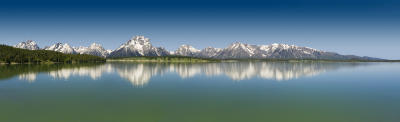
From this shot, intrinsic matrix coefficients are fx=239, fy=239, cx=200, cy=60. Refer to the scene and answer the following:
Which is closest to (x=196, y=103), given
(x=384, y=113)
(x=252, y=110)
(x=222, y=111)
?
(x=222, y=111)

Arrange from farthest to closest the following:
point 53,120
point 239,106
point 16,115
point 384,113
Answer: point 239,106, point 384,113, point 16,115, point 53,120

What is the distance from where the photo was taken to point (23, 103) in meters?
29.0

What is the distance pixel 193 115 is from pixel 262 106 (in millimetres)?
9334

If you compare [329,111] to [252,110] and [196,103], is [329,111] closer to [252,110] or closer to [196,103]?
[252,110]

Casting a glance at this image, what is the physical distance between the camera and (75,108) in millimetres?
26266

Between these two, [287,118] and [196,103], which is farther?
[196,103]

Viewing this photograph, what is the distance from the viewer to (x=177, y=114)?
2389 cm

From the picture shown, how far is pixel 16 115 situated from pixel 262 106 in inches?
1011

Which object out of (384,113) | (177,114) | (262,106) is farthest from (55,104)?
(384,113)

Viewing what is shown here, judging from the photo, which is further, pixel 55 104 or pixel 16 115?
pixel 55 104

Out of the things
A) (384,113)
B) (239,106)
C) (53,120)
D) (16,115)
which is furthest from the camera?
(239,106)

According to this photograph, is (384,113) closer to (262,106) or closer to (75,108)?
(262,106)

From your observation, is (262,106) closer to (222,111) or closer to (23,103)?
(222,111)

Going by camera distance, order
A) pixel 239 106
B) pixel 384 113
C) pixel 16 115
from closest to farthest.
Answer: pixel 16 115
pixel 384 113
pixel 239 106
